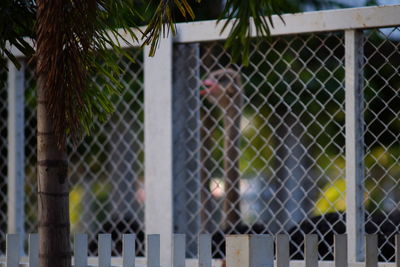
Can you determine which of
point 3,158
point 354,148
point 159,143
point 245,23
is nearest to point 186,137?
point 159,143

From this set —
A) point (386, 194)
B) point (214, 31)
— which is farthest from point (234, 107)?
point (386, 194)

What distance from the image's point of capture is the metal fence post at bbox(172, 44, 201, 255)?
4.36m

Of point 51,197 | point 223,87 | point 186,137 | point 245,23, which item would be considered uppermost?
point 223,87

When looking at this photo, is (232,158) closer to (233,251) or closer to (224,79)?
(224,79)

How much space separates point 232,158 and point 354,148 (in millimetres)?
769

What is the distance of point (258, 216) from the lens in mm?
4543

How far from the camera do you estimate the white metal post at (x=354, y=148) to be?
387cm

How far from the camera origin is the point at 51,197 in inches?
110

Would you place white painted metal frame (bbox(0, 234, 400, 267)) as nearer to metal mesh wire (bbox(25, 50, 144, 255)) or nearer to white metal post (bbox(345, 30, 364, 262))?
white metal post (bbox(345, 30, 364, 262))

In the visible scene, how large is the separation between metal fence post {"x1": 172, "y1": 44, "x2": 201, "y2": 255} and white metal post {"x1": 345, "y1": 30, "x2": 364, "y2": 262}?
0.84 metres

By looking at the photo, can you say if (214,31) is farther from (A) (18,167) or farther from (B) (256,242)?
(B) (256,242)

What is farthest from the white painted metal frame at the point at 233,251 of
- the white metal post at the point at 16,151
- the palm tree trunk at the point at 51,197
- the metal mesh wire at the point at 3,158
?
the metal mesh wire at the point at 3,158

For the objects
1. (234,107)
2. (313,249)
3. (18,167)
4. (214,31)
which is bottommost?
(313,249)

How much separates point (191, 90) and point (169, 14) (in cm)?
162
